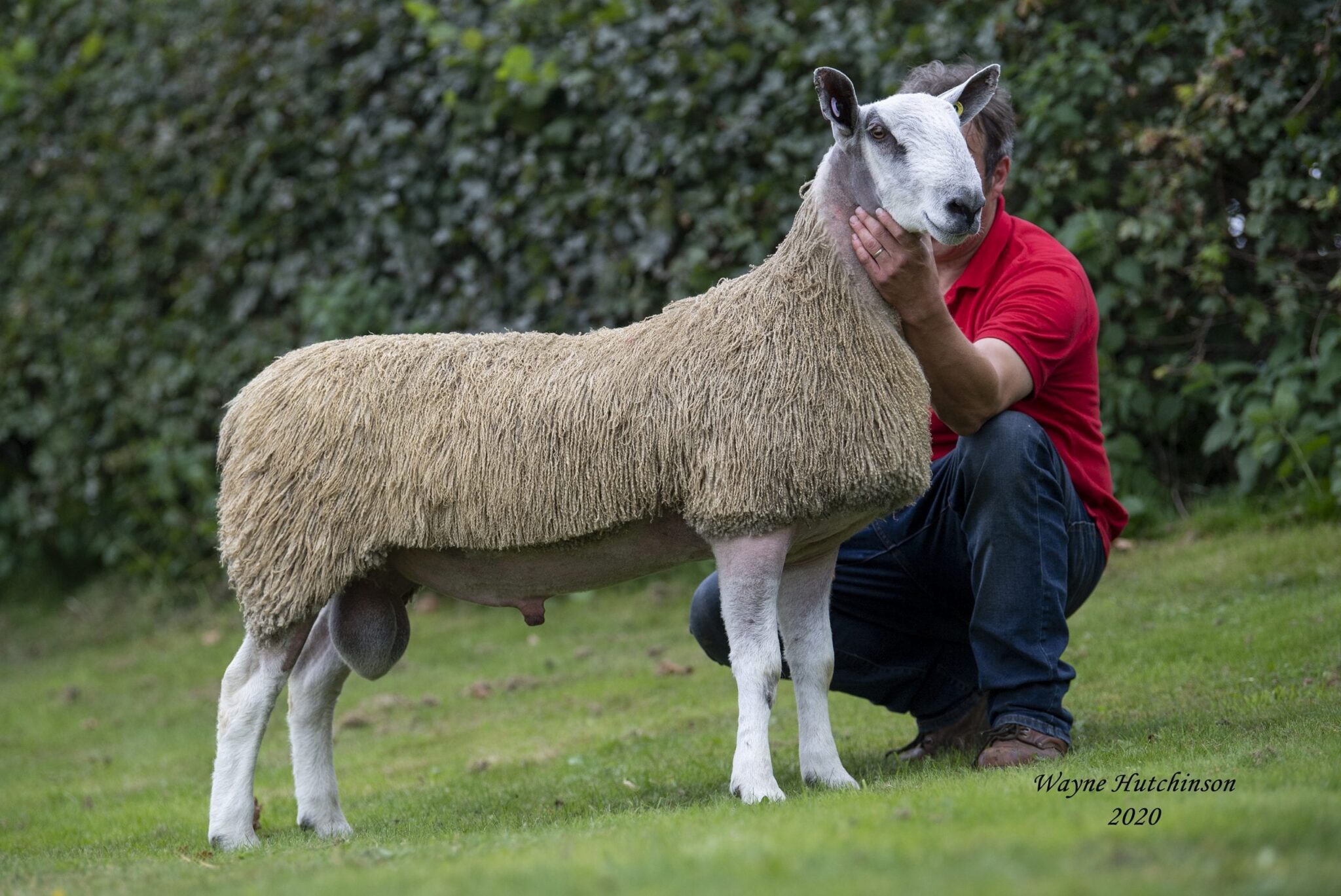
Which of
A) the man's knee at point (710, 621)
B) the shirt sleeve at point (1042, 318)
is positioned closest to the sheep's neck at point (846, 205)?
the shirt sleeve at point (1042, 318)

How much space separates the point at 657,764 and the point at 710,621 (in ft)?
2.23

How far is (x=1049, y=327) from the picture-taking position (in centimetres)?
Result: 379

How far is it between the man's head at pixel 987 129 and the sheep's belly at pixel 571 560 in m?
1.19

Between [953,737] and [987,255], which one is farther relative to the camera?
[953,737]

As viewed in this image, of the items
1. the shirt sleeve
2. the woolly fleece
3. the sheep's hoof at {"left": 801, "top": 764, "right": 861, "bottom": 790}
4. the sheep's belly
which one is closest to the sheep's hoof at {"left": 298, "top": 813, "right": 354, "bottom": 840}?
the woolly fleece

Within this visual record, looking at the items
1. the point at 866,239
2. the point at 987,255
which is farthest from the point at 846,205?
the point at 987,255

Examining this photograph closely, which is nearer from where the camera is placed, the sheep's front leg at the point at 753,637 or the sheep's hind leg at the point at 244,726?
the sheep's front leg at the point at 753,637

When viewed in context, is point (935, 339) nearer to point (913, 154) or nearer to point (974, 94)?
point (913, 154)

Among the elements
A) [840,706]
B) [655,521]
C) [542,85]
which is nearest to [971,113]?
[655,521]

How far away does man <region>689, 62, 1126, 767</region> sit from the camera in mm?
3672

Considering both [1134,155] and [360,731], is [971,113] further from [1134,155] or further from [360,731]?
[360,731]

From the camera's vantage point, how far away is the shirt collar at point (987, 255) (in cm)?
405

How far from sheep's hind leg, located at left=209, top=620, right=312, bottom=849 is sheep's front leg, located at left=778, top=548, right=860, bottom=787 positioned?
138cm

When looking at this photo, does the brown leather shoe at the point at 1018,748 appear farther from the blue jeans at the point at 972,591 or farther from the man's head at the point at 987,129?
the man's head at the point at 987,129
